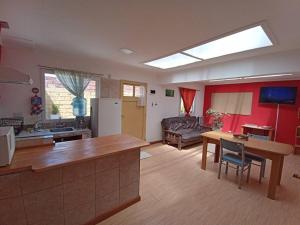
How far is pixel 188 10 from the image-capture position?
1.54 metres

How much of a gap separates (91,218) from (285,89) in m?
5.94

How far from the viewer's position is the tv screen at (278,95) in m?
4.58

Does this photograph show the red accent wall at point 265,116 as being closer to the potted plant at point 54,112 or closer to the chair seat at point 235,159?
the chair seat at point 235,159

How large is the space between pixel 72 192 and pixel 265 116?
594 cm

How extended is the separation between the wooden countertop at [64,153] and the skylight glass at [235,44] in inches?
74.5

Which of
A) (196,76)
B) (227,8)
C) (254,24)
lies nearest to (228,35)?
(254,24)

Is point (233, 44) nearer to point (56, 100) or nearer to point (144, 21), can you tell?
point (144, 21)

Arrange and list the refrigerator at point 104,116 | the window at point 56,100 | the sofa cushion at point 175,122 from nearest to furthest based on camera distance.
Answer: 1. the window at point 56,100
2. the refrigerator at point 104,116
3. the sofa cushion at point 175,122

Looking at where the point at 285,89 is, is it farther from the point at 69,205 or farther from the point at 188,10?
the point at 69,205

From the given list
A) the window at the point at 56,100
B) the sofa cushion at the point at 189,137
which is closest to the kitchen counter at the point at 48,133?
the window at the point at 56,100

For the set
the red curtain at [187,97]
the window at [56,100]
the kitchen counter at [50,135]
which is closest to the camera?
the kitchen counter at [50,135]

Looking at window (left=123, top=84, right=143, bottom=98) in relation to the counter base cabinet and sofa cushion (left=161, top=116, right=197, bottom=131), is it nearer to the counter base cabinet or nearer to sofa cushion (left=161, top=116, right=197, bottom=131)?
sofa cushion (left=161, top=116, right=197, bottom=131)

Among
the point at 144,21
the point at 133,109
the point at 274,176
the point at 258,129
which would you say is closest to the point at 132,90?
the point at 133,109

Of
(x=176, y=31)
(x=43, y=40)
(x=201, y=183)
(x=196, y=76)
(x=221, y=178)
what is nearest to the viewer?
(x=176, y=31)
